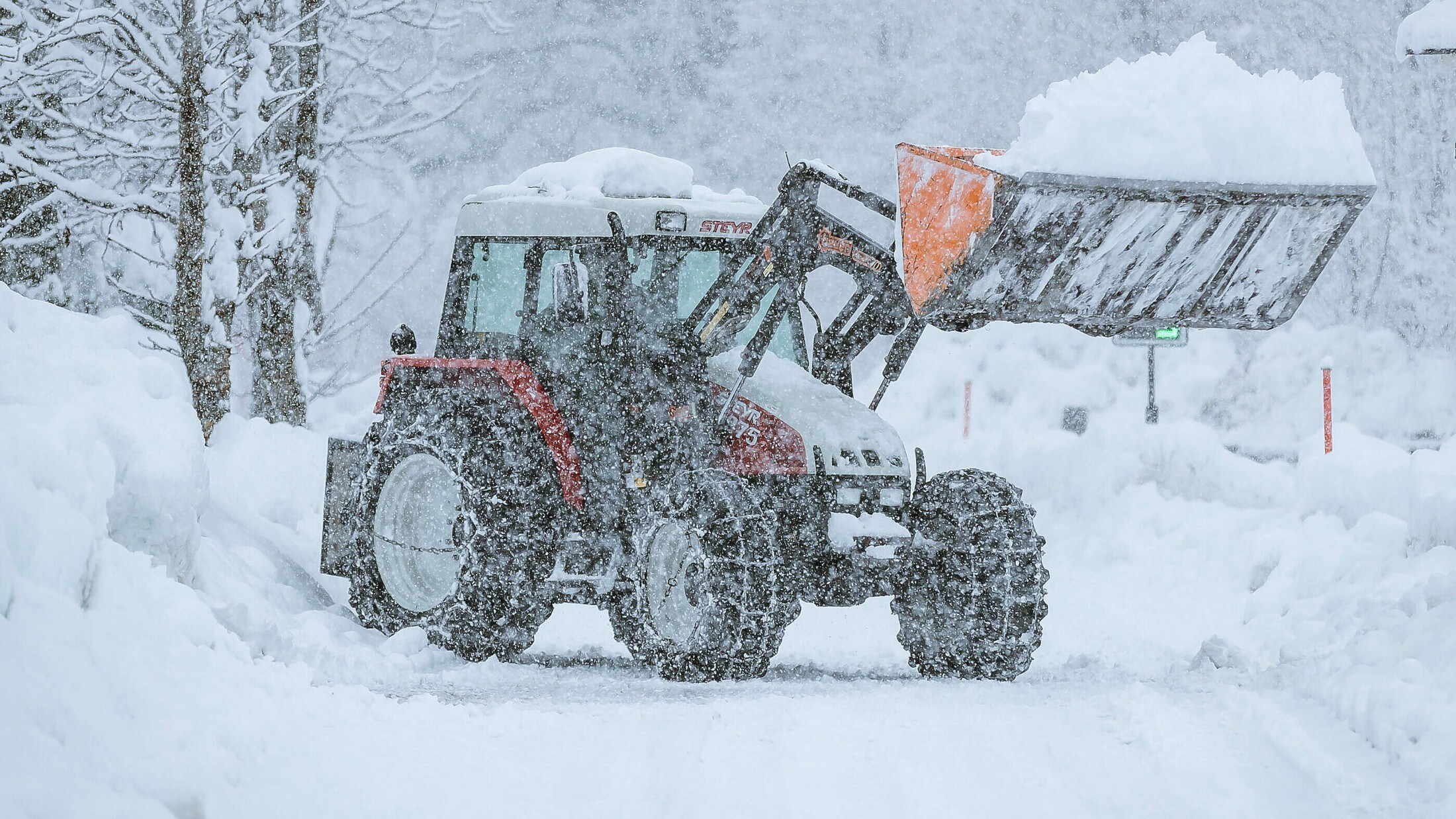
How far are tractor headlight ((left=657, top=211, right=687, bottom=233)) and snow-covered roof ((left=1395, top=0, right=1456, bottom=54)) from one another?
11.3 feet

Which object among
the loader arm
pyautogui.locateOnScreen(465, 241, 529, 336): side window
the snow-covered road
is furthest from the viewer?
pyautogui.locateOnScreen(465, 241, 529, 336): side window

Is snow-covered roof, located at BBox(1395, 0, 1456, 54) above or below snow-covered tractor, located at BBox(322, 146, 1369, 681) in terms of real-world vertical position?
above

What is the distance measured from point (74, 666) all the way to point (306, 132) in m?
10.5

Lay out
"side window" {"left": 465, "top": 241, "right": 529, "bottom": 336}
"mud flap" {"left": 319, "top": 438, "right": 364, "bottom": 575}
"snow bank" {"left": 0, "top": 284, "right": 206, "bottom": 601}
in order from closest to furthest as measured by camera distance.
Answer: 1. "snow bank" {"left": 0, "top": 284, "right": 206, "bottom": 601}
2. "side window" {"left": 465, "top": 241, "right": 529, "bottom": 336}
3. "mud flap" {"left": 319, "top": 438, "right": 364, "bottom": 575}

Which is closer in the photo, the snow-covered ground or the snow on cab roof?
the snow-covered ground

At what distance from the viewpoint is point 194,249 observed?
11305mm

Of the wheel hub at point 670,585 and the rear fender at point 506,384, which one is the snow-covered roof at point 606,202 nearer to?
the rear fender at point 506,384

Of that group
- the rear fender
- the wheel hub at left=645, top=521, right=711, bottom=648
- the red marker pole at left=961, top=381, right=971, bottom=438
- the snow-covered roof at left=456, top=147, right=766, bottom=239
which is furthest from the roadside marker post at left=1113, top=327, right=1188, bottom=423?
the rear fender

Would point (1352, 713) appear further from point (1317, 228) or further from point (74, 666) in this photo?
point (74, 666)

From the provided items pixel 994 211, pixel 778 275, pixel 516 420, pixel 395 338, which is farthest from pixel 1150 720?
pixel 395 338

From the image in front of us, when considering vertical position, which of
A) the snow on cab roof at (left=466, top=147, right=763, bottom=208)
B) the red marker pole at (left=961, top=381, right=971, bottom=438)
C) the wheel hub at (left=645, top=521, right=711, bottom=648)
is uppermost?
the snow on cab roof at (left=466, top=147, right=763, bottom=208)

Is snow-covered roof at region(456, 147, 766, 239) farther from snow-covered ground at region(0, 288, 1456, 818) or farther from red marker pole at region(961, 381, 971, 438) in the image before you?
red marker pole at region(961, 381, 971, 438)

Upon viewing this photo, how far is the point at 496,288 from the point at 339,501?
1.61m

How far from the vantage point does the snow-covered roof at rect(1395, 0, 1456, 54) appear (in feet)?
24.3
